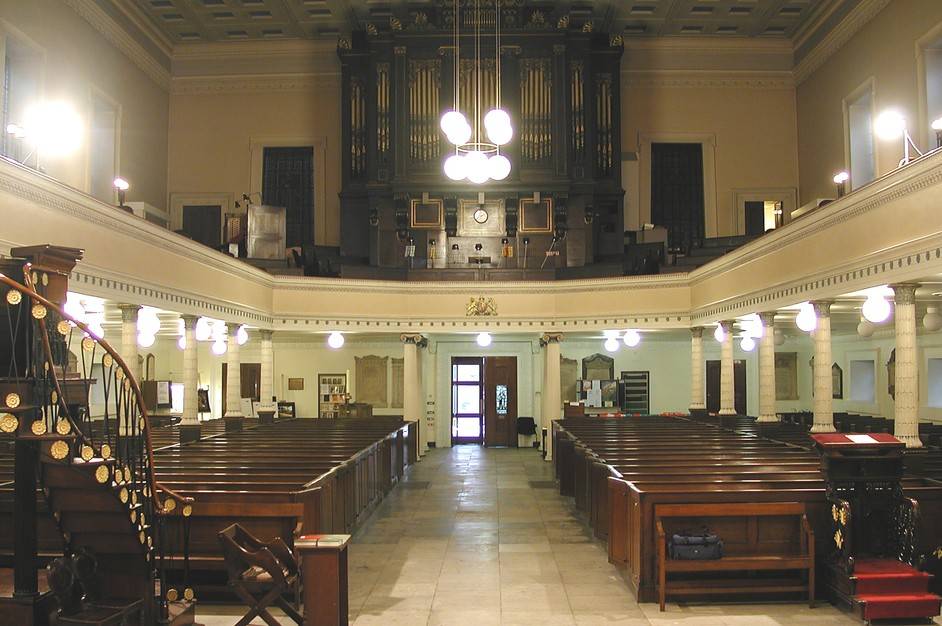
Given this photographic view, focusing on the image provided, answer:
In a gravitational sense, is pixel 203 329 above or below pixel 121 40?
below

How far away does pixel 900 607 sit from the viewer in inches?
241

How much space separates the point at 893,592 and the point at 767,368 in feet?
24.8

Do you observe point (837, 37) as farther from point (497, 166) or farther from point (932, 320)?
point (497, 166)

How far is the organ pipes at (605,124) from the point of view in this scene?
2039 centimetres

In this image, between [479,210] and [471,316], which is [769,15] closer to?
[479,210]

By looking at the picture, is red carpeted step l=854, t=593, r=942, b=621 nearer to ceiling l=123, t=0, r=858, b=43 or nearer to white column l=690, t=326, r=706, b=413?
white column l=690, t=326, r=706, b=413

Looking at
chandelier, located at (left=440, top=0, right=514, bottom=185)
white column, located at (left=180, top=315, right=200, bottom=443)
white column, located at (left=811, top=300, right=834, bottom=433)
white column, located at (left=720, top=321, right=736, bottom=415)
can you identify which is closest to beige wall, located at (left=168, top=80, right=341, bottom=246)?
white column, located at (left=180, top=315, right=200, bottom=443)

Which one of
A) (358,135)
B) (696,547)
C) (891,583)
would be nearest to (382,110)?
(358,135)

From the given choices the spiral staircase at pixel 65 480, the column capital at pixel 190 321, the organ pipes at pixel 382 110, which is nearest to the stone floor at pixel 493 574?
the spiral staircase at pixel 65 480

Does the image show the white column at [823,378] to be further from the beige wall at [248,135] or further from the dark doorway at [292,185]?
the dark doorway at [292,185]

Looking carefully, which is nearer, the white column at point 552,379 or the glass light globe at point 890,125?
the glass light globe at point 890,125

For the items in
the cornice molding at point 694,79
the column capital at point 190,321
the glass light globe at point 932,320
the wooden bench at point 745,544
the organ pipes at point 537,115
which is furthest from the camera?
the cornice molding at point 694,79

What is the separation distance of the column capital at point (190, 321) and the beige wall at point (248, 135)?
9.47m

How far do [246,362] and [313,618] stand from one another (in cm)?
1584
